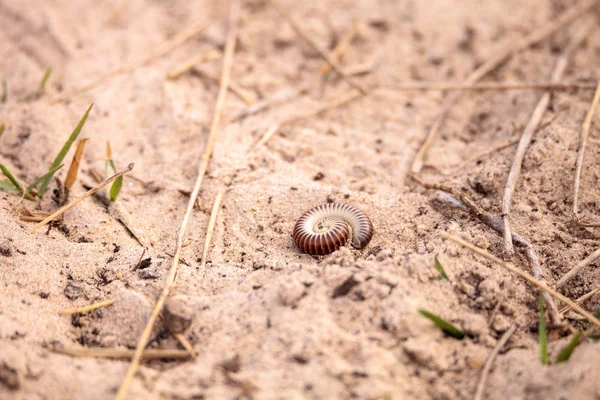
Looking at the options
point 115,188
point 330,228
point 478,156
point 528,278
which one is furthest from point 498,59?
point 115,188

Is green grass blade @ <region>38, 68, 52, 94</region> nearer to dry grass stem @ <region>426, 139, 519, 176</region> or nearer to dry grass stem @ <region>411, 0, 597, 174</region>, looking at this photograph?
dry grass stem @ <region>411, 0, 597, 174</region>

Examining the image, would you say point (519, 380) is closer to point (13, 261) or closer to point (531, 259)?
point (531, 259)

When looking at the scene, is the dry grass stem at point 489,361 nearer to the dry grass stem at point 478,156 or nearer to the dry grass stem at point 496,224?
the dry grass stem at point 496,224

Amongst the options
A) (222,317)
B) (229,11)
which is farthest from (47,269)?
(229,11)

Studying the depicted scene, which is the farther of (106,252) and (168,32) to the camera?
(168,32)

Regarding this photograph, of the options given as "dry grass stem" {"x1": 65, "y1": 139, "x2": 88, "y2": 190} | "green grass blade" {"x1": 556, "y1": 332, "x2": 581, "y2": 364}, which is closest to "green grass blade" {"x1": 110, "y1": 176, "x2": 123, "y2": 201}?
"dry grass stem" {"x1": 65, "y1": 139, "x2": 88, "y2": 190}

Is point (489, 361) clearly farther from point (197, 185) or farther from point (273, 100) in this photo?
point (273, 100)
